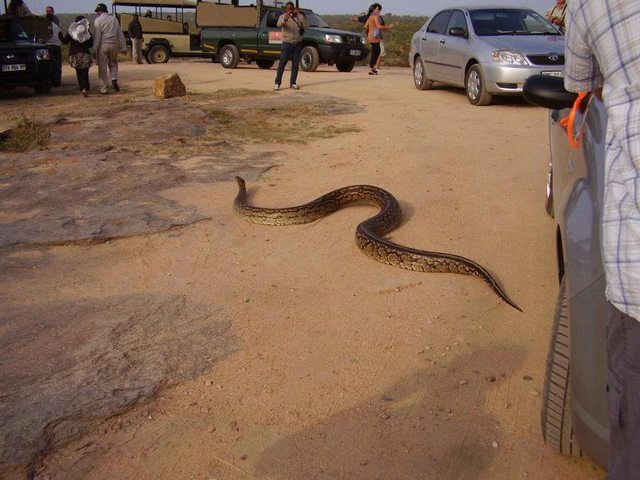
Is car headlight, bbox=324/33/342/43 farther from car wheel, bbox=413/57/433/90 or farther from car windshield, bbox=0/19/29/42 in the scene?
car windshield, bbox=0/19/29/42

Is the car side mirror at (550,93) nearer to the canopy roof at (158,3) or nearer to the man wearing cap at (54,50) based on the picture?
the man wearing cap at (54,50)

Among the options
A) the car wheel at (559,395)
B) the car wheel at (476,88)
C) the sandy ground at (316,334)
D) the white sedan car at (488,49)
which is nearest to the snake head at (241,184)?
the sandy ground at (316,334)

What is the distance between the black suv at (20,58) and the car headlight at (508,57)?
1128cm

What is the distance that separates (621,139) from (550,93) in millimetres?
1299

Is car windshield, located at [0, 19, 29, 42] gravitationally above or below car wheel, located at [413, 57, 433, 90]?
above

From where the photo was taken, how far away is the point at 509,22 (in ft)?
45.0

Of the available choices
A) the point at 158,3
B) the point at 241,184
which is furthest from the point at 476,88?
the point at 158,3

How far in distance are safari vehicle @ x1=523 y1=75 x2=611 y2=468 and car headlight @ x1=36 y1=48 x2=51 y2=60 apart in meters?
16.1

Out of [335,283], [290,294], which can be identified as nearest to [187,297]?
[290,294]

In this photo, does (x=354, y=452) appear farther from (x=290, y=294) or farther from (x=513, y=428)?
(x=290, y=294)

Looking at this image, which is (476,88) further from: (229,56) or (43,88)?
(229,56)

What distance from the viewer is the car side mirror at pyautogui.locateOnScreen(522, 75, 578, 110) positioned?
9.67ft

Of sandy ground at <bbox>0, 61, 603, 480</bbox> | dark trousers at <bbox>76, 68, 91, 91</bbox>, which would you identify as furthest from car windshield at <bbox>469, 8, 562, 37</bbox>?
dark trousers at <bbox>76, 68, 91, 91</bbox>

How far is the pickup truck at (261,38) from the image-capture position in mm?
22359
